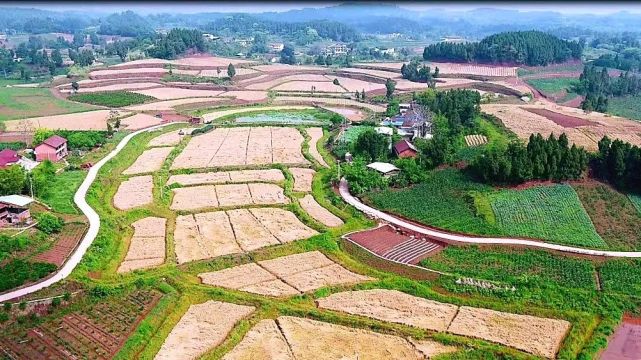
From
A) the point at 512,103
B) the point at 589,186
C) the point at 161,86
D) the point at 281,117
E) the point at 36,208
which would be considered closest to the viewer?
the point at 36,208

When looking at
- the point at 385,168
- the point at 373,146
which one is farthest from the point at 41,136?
the point at 385,168

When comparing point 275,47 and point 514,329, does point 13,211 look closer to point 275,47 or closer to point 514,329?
point 514,329

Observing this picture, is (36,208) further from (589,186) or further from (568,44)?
(568,44)

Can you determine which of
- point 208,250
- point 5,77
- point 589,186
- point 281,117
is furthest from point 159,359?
point 5,77

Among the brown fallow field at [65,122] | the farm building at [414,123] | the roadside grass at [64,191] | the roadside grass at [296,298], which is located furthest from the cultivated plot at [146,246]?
the brown fallow field at [65,122]

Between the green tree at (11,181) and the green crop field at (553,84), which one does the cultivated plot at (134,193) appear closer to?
the green tree at (11,181)
